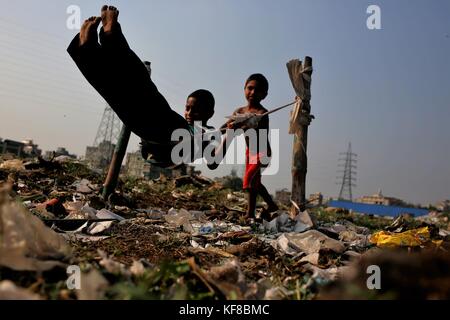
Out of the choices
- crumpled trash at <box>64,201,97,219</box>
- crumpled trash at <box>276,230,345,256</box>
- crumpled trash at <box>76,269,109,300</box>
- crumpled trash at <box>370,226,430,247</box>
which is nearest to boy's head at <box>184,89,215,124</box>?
crumpled trash at <box>64,201,97,219</box>

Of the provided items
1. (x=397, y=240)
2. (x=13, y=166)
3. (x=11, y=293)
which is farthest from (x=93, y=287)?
(x=13, y=166)

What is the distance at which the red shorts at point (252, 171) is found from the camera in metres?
4.25

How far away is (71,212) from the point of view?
131 inches

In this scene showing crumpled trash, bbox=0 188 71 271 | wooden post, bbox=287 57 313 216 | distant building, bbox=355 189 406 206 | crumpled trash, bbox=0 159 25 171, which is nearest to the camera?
crumpled trash, bbox=0 188 71 271

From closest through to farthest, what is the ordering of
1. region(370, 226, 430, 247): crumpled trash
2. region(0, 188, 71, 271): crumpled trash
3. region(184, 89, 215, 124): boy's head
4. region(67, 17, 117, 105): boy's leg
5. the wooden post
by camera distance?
region(0, 188, 71, 271): crumpled trash
region(370, 226, 430, 247): crumpled trash
region(67, 17, 117, 105): boy's leg
region(184, 89, 215, 124): boy's head
the wooden post

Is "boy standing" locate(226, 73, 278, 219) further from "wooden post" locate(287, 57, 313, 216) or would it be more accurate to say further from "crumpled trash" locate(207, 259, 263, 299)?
"crumpled trash" locate(207, 259, 263, 299)

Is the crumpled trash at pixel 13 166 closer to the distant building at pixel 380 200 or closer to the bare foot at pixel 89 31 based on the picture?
the bare foot at pixel 89 31

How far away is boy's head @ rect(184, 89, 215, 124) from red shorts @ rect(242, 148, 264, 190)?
0.67m

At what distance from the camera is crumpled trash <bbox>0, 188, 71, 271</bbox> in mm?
1160

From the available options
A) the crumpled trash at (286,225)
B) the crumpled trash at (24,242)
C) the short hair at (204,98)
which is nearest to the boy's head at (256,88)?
the short hair at (204,98)

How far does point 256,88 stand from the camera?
4.45m

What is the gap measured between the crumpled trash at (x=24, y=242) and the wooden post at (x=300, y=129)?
3400 mm
